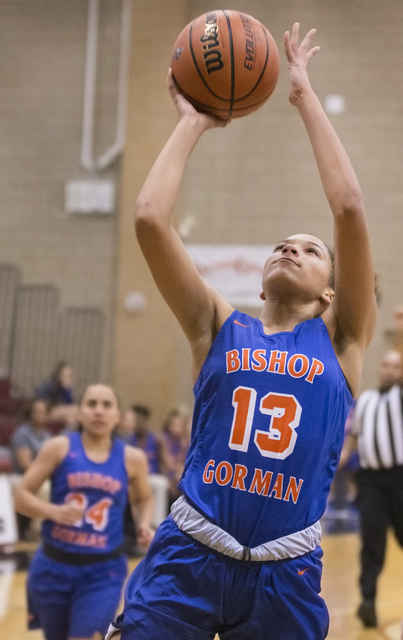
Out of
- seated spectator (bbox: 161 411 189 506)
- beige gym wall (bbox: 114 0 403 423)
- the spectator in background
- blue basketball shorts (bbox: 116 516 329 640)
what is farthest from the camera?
beige gym wall (bbox: 114 0 403 423)

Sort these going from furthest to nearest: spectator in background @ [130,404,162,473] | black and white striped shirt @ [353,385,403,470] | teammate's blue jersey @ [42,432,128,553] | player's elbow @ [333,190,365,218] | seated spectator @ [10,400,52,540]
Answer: spectator in background @ [130,404,162,473], seated spectator @ [10,400,52,540], black and white striped shirt @ [353,385,403,470], teammate's blue jersey @ [42,432,128,553], player's elbow @ [333,190,365,218]

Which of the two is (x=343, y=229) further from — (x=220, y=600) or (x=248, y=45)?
(x=220, y=600)

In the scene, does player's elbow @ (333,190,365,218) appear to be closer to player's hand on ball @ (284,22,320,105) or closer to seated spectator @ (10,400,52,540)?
player's hand on ball @ (284,22,320,105)

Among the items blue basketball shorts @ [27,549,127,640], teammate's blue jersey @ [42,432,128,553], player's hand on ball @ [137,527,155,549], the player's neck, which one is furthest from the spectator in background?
player's hand on ball @ [137,527,155,549]

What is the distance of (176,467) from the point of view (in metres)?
9.34

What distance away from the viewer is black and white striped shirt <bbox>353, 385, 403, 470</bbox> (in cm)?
562

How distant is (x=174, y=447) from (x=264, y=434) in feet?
27.0

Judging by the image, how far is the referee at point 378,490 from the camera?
551cm

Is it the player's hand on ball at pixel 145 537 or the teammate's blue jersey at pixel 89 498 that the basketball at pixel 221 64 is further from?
the teammate's blue jersey at pixel 89 498

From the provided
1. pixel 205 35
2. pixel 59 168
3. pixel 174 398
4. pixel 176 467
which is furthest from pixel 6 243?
pixel 205 35

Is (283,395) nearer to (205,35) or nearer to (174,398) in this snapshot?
(205,35)

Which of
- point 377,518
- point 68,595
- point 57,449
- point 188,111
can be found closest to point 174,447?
point 377,518

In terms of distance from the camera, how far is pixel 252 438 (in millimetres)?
1856

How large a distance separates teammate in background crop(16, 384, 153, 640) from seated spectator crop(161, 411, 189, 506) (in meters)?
5.10
